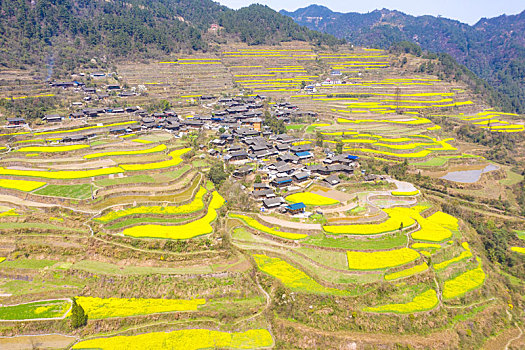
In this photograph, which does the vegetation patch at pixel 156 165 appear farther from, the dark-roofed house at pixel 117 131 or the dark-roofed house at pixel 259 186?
the dark-roofed house at pixel 117 131

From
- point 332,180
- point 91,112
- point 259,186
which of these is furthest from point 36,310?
point 91,112

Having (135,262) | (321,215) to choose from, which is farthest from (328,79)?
(135,262)

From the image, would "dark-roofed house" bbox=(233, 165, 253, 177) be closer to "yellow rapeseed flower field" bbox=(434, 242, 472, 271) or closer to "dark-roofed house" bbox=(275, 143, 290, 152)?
"dark-roofed house" bbox=(275, 143, 290, 152)

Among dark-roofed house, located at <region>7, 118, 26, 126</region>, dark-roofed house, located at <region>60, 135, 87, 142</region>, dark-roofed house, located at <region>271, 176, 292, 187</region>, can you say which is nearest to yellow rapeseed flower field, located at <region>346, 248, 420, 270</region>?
dark-roofed house, located at <region>271, 176, 292, 187</region>

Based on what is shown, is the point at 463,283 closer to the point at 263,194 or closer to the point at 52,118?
the point at 263,194

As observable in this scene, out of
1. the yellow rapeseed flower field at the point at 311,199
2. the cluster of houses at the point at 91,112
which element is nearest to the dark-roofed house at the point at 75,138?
the cluster of houses at the point at 91,112

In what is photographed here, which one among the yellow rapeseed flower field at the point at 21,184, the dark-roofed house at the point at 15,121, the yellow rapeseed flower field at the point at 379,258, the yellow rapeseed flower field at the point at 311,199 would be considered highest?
the dark-roofed house at the point at 15,121
